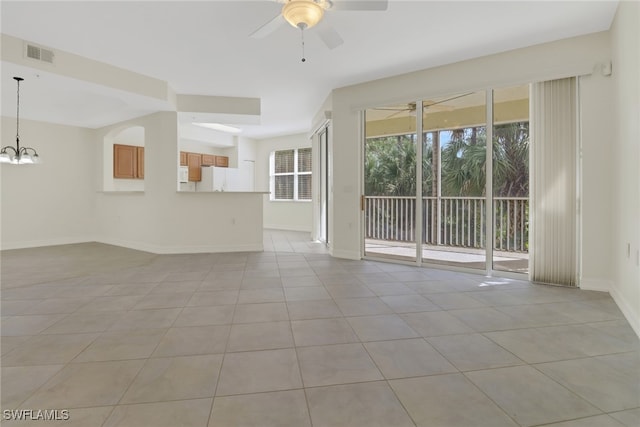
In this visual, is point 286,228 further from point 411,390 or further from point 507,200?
point 411,390

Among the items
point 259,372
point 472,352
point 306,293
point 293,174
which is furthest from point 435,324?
point 293,174

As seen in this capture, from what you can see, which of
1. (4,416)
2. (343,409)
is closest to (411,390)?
(343,409)

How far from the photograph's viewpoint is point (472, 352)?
1.95 m

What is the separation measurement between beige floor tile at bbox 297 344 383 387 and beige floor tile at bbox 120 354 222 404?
52cm

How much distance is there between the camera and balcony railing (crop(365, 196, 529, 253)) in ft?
12.9

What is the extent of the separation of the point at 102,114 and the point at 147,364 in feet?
19.2

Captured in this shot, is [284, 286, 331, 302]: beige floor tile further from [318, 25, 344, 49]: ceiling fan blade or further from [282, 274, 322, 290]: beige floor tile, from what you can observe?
[318, 25, 344, 49]: ceiling fan blade

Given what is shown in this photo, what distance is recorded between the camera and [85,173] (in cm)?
681

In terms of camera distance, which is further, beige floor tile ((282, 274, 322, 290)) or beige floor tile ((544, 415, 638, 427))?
beige floor tile ((282, 274, 322, 290))

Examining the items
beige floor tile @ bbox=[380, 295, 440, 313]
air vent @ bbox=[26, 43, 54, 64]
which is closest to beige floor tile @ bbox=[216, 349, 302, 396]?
beige floor tile @ bbox=[380, 295, 440, 313]

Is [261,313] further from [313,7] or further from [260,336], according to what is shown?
[313,7]

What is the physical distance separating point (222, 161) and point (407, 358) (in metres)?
7.94

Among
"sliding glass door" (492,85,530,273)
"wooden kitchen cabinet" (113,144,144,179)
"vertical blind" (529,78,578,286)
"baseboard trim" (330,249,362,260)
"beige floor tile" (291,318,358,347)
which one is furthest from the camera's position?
"wooden kitchen cabinet" (113,144,144,179)

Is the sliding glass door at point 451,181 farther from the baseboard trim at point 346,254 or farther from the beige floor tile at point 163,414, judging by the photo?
the beige floor tile at point 163,414
